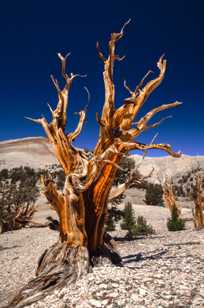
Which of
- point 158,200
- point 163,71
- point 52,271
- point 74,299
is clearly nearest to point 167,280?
point 74,299

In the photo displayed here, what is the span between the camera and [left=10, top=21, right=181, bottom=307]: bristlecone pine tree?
13.8ft

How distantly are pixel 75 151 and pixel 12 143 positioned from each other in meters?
68.9

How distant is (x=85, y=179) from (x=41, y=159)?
4931 cm

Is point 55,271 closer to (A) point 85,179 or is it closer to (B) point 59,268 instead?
(B) point 59,268

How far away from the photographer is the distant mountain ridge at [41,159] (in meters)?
47.2

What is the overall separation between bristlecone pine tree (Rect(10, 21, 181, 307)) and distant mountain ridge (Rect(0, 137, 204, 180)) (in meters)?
37.1

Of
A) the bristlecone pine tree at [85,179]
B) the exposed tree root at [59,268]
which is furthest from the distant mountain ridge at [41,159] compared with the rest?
the exposed tree root at [59,268]

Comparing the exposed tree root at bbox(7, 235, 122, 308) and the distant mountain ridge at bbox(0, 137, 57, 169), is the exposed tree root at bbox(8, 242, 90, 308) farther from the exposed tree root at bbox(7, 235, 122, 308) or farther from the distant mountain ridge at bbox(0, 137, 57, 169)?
the distant mountain ridge at bbox(0, 137, 57, 169)

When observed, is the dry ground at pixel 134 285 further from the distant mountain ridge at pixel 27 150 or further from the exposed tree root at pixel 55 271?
the distant mountain ridge at pixel 27 150

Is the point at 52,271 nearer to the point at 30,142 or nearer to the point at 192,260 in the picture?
the point at 192,260

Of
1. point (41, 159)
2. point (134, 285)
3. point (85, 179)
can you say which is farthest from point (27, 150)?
point (134, 285)

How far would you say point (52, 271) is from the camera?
412 cm

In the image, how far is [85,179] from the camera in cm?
445

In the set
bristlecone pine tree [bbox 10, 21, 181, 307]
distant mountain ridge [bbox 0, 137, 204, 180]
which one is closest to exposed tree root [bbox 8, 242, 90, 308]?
bristlecone pine tree [bbox 10, 21, 181, 307]
